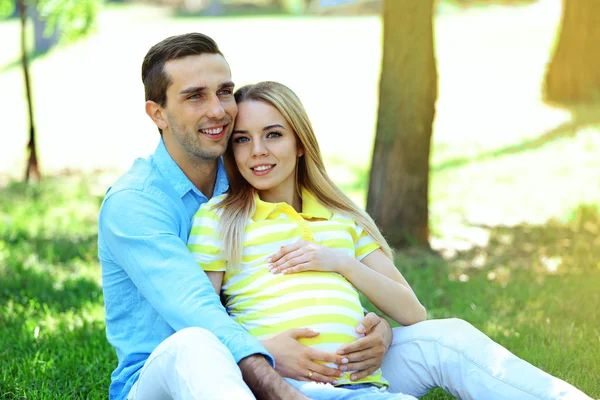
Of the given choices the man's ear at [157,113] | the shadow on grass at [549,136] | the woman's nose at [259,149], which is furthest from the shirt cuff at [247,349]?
the shadow on grass at [549,136]

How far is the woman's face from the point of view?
351cm

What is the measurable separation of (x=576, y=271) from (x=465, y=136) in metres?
6.58

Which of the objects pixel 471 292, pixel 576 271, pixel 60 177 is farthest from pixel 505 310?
pixel 60 177

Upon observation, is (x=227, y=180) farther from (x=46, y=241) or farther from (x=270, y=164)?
(x=46, y=241)

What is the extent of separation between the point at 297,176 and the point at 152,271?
961mm

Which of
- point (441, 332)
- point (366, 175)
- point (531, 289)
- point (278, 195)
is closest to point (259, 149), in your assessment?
point (278, 195)

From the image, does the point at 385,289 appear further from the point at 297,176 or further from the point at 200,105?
the point at 200,105

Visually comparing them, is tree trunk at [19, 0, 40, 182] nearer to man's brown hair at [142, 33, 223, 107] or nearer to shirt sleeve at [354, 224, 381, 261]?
man's brown hair at [142, 33, 223, 107]

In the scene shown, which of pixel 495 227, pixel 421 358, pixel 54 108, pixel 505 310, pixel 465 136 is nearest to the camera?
pixel 421 358

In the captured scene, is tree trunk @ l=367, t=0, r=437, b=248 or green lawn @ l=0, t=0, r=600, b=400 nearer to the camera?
green lawn @ l=0, t=0, r=600, b=400

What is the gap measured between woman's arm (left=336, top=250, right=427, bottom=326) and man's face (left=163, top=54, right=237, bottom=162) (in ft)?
2.52

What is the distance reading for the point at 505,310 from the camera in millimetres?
5305

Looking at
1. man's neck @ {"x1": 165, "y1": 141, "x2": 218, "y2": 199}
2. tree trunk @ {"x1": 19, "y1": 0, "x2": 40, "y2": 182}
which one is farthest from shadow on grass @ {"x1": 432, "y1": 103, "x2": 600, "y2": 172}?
man's neck @ {"x1": 165, "y1": 141, "x2": 218, "y2": 199}

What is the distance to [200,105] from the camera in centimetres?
349
